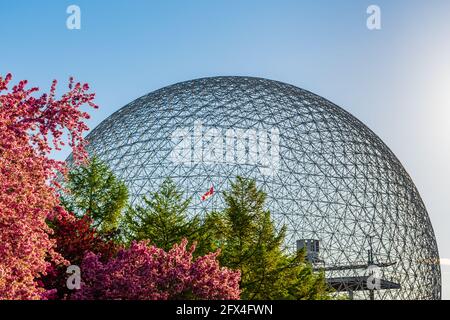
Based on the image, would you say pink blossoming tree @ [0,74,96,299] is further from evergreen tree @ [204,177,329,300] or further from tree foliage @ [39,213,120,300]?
evergreen tree @ [204,177,329,300]

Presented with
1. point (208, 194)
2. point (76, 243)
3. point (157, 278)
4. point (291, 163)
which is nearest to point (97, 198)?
Answer: point (76, 243)

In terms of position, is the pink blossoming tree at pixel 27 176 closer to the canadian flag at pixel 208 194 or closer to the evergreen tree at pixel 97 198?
the evergreen tree at pixel 97 198

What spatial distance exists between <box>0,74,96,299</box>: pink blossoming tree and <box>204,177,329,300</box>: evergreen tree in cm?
1248

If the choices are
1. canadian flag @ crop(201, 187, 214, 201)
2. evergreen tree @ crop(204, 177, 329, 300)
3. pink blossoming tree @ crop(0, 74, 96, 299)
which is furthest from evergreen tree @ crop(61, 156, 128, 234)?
pink blossoming tree @ crop(0, 74, 96, 299)

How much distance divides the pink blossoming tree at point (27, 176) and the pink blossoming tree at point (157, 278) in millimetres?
3420

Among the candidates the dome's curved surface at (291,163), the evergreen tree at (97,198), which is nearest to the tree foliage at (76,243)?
the evergreen tree at (97,198)

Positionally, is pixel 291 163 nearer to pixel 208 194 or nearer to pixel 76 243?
pixel 208 194

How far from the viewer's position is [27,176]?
10242mm

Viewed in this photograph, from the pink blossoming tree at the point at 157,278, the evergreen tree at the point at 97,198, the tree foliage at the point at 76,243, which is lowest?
the pink blossoming tree at the point at 157,278

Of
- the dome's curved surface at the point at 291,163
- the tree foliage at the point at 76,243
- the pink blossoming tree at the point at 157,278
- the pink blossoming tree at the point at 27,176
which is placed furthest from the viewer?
the dome's curved surface at the point at 291,163

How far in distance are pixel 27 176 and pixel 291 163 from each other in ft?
103

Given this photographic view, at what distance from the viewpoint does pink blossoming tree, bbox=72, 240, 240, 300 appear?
14.2 metres

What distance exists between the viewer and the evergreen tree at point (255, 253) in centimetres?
2289
